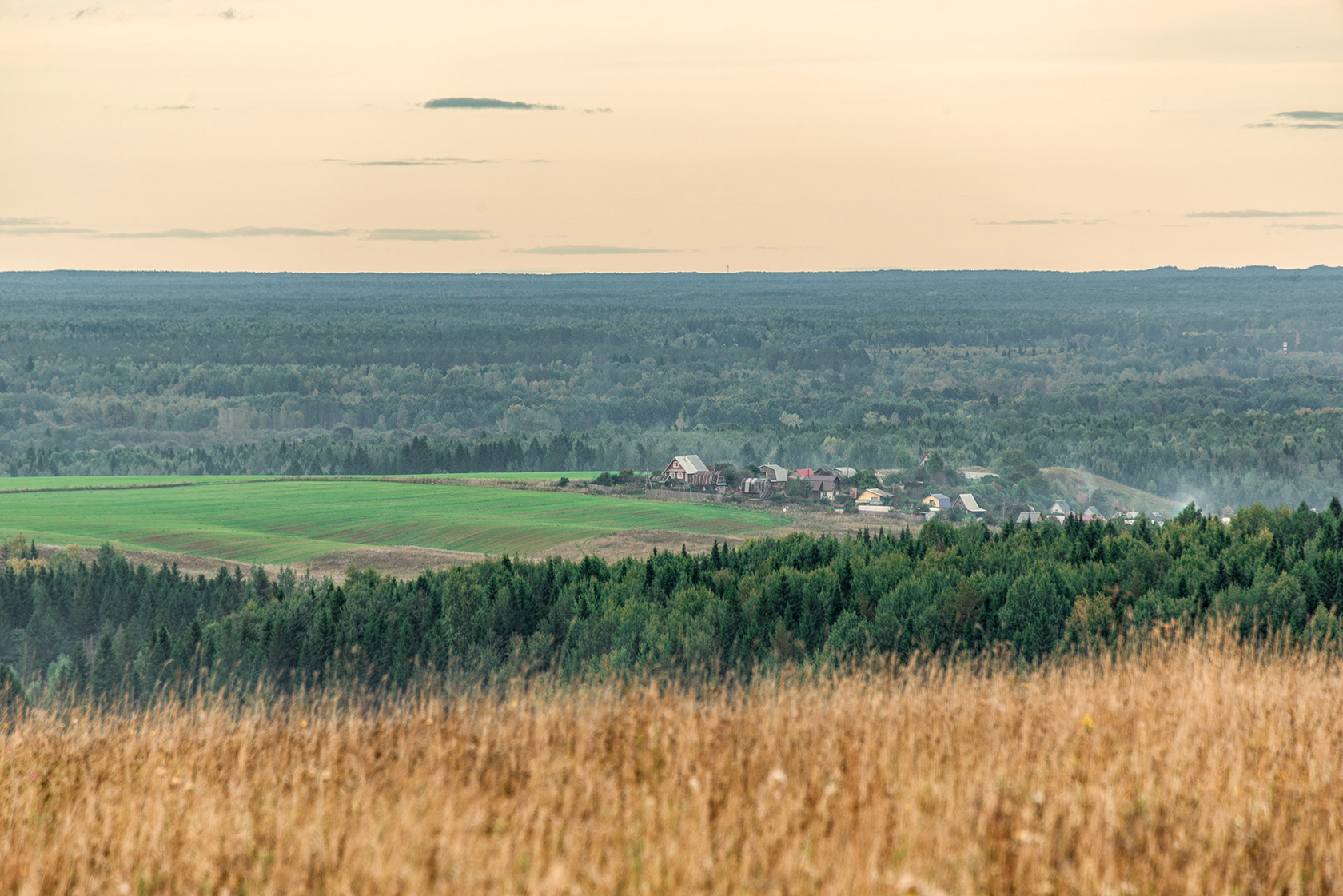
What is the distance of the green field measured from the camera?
136 meters

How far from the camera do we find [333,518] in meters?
156

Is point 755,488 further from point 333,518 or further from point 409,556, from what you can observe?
point 409,556

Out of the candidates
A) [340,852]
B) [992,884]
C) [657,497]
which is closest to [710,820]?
[992,884]

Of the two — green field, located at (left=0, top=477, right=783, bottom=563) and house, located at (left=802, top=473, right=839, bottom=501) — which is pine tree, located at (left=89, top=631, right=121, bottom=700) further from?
house, located at (left=802, top=473, right=839, bottom=501)

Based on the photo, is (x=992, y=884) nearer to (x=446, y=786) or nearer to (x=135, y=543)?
(x=446, y=786)

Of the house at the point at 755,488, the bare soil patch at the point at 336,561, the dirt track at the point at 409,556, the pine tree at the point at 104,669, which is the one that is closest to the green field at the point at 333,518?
the bare soil patch at the point at 336,561

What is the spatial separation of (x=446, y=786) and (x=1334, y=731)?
6.42 meters

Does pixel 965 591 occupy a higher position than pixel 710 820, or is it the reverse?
pixel 710 820

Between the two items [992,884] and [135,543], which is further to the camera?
[135,543]

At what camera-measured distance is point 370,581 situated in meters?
101

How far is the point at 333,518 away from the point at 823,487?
73.5 meters

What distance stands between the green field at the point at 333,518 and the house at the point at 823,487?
28.0m

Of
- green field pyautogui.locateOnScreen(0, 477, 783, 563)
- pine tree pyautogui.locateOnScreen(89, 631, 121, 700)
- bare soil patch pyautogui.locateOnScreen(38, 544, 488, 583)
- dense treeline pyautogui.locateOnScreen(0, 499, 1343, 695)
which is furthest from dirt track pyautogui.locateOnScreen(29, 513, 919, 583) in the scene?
pine tree pyautogui.locateOnScreen(89, 631, 121, 700)

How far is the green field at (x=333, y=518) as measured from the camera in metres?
136
